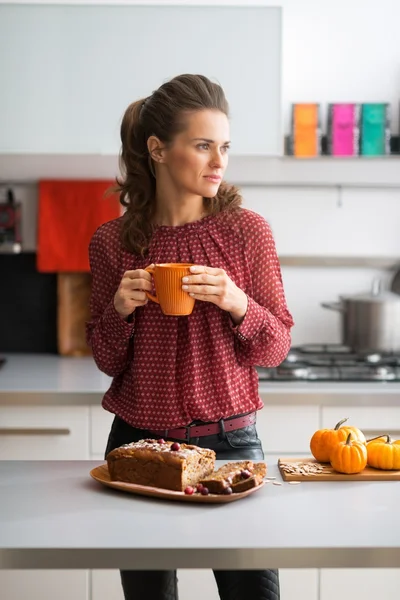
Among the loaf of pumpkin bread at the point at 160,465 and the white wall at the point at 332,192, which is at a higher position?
the white wall at the point at 332,192

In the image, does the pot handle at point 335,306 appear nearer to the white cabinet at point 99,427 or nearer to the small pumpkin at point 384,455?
the white cabinet at point 99,427

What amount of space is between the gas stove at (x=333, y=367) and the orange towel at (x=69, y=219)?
857 millimetres

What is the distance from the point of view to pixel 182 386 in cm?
172

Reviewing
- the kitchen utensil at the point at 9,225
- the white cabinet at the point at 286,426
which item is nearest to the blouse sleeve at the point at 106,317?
the white cabinet at the point at 286,426

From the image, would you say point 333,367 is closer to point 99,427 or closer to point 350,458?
point 99,427

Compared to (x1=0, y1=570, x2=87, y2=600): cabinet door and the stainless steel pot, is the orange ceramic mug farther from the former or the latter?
the stainless steel pot

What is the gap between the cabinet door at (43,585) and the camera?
2.55 meters

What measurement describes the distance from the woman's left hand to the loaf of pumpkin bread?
267 millimetres

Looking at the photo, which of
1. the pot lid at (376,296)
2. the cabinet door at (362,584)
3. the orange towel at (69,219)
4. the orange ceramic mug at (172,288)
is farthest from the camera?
the orange towel at (69,219)

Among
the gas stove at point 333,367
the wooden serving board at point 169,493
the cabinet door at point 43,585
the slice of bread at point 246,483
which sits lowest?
the cabinet door at point 43,585

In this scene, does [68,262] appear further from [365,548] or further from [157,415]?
[365,548]

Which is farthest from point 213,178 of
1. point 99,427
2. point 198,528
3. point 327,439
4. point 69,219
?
point 69,219

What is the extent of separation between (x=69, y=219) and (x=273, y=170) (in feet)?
2.57

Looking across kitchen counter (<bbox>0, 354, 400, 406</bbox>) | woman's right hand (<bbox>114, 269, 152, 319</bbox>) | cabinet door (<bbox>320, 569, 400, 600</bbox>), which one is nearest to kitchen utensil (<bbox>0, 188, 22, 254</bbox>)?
kitchen counter (<bbox>0, 354, 400, 406</bbox>)
